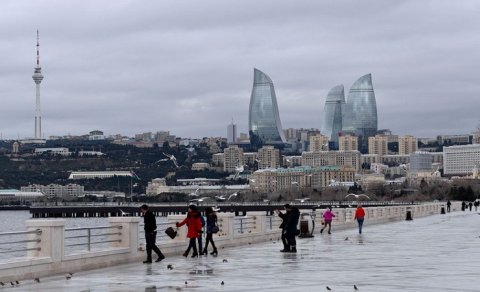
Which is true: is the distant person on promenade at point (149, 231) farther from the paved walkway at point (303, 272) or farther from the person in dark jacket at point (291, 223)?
the person in dark jacket at point (291, 223)

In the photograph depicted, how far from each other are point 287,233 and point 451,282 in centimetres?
1192

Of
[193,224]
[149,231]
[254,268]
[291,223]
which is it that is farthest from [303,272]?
[291,223]

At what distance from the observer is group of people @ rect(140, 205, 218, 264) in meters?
30.4

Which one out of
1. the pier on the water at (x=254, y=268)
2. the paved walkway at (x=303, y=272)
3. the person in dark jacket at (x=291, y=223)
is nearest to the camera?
the paved walkway at (x=303, y=272)

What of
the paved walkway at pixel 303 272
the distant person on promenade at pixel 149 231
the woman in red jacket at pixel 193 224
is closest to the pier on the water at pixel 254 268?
the paved walkway at pixel 303 272

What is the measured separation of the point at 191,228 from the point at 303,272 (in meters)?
6.55

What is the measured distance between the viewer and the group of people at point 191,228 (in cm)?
3042

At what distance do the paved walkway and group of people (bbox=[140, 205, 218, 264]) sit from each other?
0.48m

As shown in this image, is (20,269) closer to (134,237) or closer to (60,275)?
(60,275)

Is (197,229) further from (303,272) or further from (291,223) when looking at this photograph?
(303,272)

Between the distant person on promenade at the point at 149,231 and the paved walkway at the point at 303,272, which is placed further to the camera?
the distant person on promenade at the point at 149,231

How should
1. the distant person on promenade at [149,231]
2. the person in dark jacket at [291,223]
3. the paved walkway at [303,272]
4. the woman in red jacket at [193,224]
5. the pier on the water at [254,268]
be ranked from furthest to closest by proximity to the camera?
the person in dark jacket at [291,223]
the woman in red jacket at [193,224]
the distant person on promenade at [149,231]
the pier on the water at [254,268]
the paved walkway at [303,272]

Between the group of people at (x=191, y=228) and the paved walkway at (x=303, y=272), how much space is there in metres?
0.48

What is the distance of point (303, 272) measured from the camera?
1069 inches
